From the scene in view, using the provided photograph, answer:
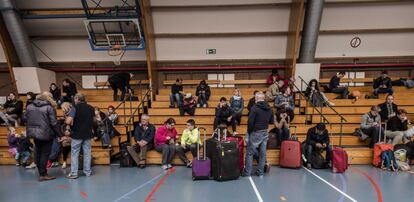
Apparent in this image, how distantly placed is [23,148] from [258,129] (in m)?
5.20

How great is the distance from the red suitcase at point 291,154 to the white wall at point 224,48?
4683 millimetres

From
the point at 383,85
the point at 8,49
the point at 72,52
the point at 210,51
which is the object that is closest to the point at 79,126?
the point at 210,51

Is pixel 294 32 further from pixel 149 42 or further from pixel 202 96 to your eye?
pixel 149 42

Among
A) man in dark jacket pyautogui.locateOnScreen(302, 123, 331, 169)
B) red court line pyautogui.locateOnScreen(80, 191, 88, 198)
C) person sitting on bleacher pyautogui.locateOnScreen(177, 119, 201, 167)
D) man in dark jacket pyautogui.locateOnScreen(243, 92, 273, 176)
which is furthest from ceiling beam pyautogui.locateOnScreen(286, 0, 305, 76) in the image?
red court line pyautogui.locateOnScreen(80, 191, 88, 198)

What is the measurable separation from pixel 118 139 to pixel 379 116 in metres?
6.62

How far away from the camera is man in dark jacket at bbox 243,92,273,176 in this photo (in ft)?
14.7

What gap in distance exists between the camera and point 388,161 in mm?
5238

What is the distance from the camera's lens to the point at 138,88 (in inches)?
379

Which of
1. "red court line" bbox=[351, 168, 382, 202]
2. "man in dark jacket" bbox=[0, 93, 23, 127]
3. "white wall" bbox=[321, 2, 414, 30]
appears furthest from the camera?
"white wall" bbox=[321, 2, 414, 30]

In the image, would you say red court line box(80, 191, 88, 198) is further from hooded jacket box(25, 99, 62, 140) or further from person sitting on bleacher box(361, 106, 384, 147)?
person sitting on bleacher box(361, 106, 384, 147)

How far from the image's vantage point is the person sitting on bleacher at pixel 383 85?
807 cm

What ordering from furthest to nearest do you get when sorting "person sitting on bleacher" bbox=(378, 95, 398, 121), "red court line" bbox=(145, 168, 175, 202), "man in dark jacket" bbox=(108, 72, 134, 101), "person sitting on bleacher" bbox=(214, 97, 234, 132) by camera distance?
"man in dark jacket" bbox=(108, 72, 134, 101), "person sitting on bleacher" bbox=(214, 97, 234, 132), "person sitting on bleacher" bbox=(378, 95, 398, 121), "red court line" bbox=(145, 168, 175, 202)

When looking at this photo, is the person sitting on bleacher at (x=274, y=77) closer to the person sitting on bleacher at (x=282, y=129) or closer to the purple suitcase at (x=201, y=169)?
the person sitting on bleacher at (x=282, y=129)

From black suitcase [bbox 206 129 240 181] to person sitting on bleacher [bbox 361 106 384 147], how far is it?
12.3 feet
